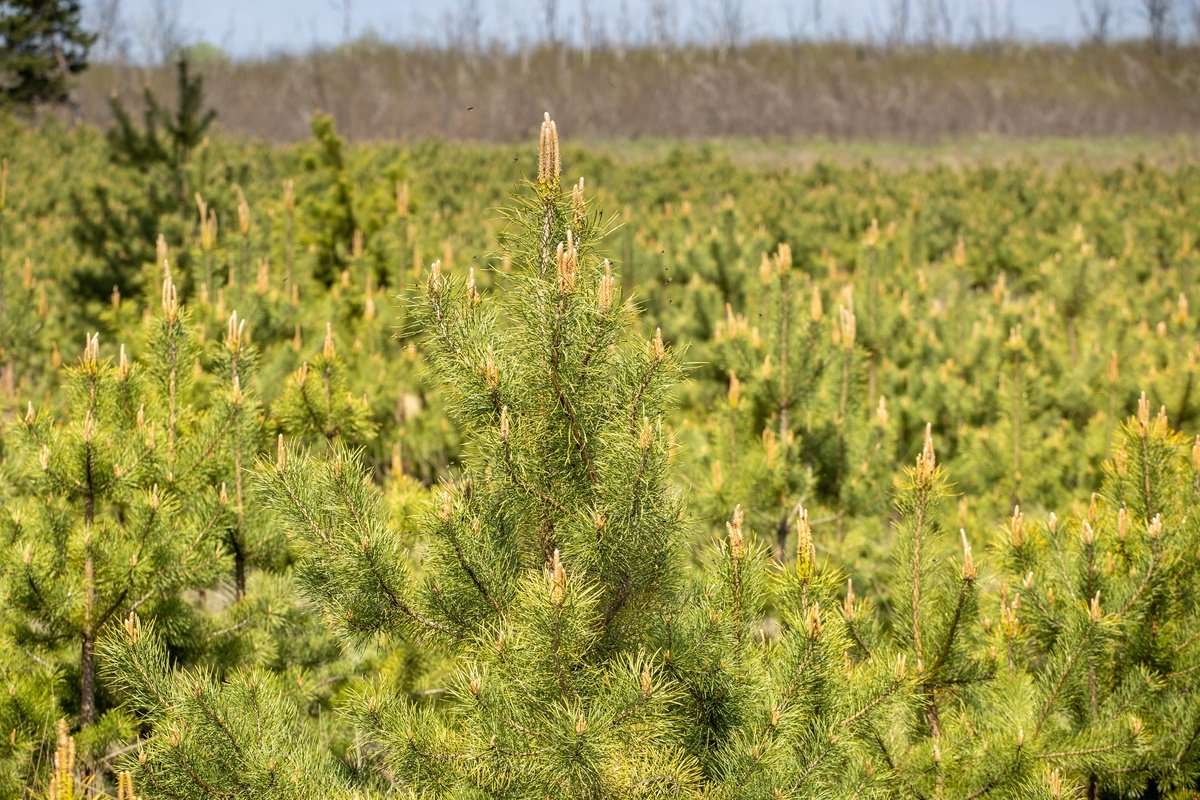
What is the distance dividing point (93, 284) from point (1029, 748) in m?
7.35

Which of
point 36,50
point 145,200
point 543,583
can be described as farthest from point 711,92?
point 543,583

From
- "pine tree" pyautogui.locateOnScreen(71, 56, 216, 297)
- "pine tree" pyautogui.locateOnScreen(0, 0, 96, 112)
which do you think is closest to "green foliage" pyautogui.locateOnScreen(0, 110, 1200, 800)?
"pine tree" pyautogui.locateOnScreen(71, 56, 216, 297)

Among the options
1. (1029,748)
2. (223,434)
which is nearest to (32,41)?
(223,434)

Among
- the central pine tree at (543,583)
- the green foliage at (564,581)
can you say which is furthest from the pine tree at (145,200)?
the central pine tree at (543,583)

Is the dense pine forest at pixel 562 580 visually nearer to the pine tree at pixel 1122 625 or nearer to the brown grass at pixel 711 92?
the pine tree at pixel 1122 625

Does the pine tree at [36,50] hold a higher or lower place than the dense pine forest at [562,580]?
higher

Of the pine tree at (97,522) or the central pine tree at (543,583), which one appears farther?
the pine tree at (97,522)

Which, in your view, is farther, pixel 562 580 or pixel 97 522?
pixel 97 522

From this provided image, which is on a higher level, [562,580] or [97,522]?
[562,580]

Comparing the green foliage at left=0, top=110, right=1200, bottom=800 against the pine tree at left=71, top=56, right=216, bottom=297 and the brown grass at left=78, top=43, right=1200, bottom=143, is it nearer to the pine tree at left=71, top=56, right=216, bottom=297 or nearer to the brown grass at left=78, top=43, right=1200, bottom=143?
the pine tree at left=71, top=56, right=216, bottom=297

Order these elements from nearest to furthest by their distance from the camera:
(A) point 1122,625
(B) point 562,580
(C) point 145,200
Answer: (B) point 562,580 → (A) point 1122,625 → (C) point 145,200

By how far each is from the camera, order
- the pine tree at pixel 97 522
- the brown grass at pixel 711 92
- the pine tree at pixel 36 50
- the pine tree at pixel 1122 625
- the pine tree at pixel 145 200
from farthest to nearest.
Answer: the brown grass at pixel 711 92 → the pine tree at pixel 36 50 → the pine tree at pixel 145 200 → the pine tree at pixel 97 522 → the pine tree at pixel 1122 625

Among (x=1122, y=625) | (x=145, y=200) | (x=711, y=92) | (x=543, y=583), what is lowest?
(x=1122, y=625)

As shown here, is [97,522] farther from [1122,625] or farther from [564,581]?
[1122,625]
